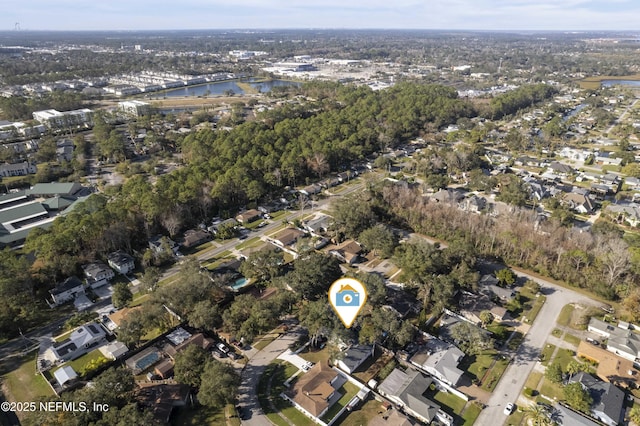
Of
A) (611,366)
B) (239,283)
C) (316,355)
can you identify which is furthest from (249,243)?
(611,366)

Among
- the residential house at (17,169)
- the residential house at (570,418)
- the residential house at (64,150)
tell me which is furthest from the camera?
the residential house at (64,150)

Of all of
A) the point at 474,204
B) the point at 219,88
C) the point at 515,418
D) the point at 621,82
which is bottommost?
the point at 515,418

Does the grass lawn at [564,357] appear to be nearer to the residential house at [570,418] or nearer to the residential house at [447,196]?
the residential house at [570,418]

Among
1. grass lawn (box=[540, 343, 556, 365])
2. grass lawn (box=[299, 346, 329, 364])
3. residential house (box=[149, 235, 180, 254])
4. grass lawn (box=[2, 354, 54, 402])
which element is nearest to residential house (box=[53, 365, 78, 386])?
grass lawn (box=[2, 354, 54, 402])

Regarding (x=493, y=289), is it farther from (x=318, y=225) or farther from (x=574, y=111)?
(x=574, y=111)

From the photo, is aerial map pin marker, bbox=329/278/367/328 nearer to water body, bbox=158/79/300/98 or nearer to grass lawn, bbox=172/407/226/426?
grass lawn, bbox=172/407/226/426

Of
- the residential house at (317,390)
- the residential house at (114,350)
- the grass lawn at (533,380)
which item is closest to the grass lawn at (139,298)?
the residential house at (114,350)
